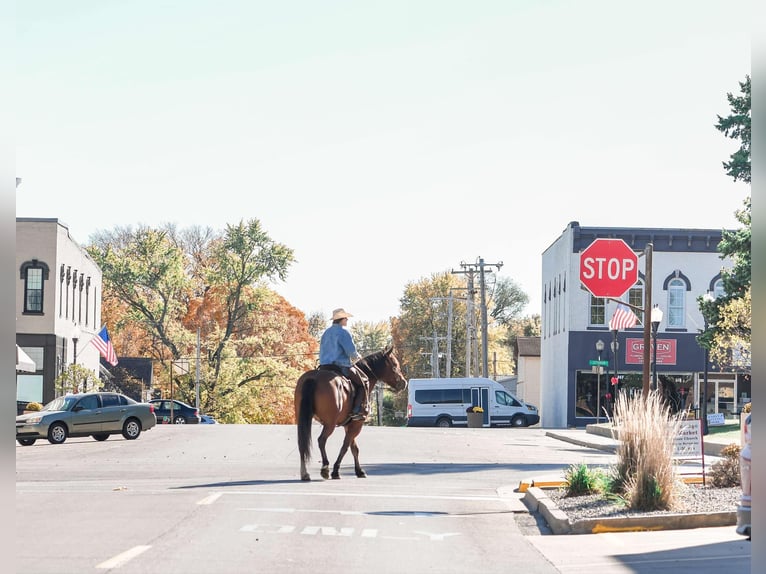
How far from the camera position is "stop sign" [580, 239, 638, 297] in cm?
6034

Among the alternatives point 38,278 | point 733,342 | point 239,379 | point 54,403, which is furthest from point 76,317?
point 733,342

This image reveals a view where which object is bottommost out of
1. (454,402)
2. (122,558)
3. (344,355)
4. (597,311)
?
(454,402)

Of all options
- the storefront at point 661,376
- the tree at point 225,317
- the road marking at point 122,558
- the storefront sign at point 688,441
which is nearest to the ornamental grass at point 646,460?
the storefront sign at point 688,441

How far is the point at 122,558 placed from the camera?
987 centimetres

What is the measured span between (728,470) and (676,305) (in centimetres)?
4777

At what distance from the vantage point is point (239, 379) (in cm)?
7481

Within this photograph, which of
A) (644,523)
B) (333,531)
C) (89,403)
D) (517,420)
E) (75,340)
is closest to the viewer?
(333,531)

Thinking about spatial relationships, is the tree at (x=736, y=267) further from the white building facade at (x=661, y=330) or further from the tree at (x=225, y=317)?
the tree at (x=225, y=317)

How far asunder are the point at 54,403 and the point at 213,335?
41.7m

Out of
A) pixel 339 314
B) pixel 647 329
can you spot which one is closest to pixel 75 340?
pixel 647 329

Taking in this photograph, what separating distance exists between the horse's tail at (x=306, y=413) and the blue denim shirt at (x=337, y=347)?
586 millimetres

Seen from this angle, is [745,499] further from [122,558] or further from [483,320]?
[483,320]

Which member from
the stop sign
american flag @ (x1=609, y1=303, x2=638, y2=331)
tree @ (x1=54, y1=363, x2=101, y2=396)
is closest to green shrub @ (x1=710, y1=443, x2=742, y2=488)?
american flag @ (x1=609, y1=303, x2=638, y2=331)

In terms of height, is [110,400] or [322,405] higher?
[322,405]
